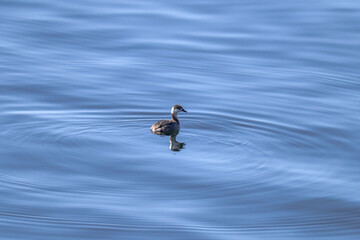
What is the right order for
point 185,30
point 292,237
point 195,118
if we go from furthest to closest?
point 185,30, point 195,118, point 292,237

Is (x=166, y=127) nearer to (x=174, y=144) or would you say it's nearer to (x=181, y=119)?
(x=174, y=144)

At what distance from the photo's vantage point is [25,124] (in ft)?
51.3

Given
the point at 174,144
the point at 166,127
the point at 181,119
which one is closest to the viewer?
the point at 174,144

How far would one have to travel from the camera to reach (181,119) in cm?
1689

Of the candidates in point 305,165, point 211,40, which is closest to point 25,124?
point 305,165

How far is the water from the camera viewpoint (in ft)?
39.3

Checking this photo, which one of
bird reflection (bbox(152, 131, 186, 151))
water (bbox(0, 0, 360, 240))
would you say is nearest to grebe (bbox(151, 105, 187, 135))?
bird reflection (bbox(152, 131, 186, 151))

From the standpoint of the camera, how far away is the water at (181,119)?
11969mm

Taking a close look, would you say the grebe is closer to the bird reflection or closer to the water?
the bird reflection

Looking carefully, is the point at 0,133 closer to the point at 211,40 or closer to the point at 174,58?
the point at 174,58

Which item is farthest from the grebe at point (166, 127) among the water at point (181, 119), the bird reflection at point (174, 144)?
the water at point (181, 119)

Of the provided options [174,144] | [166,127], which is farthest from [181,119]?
Answer: [174,144]

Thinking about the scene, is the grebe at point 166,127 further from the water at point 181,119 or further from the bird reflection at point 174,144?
the water at point 181,119

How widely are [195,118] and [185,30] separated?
713cm
